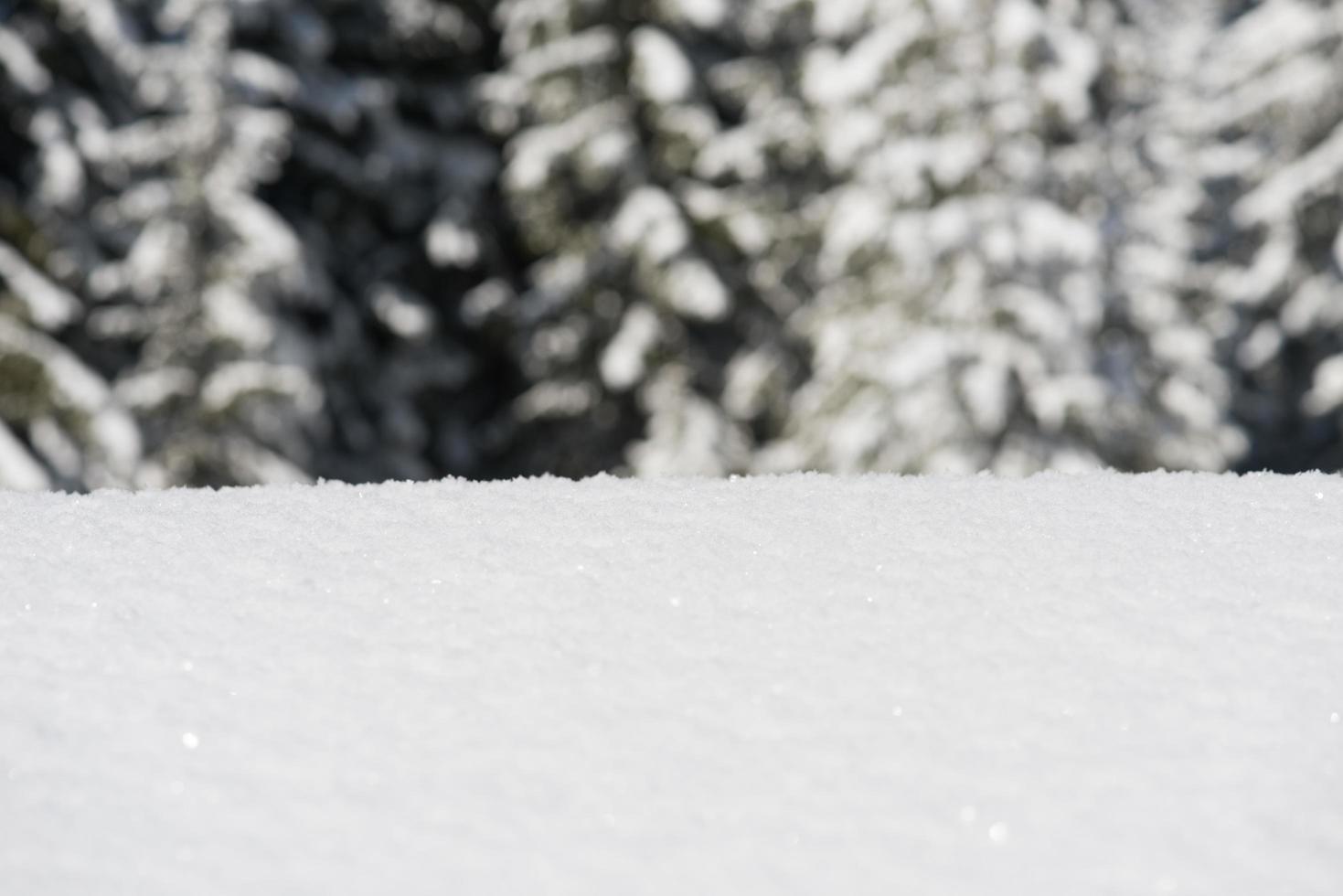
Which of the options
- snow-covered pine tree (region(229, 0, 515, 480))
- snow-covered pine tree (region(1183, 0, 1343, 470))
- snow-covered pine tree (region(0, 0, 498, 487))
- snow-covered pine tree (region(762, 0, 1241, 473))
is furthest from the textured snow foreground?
snow-covered pine tree (region(1183, 0, 1343, 470))

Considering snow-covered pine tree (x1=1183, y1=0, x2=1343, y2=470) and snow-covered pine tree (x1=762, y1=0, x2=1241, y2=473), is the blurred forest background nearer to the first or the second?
snow-covered pine tree (x1=762, y1=0, x2=1241, y2=473)

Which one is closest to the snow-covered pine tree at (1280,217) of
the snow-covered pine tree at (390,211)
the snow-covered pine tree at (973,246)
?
the snow-covered pine tree at (973,246)

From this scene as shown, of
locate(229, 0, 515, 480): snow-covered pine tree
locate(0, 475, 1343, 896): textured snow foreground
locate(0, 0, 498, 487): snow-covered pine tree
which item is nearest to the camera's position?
locate(0, 475, 1343, 896): textured snow foreground

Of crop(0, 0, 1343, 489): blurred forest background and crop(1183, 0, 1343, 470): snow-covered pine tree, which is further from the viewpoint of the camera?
crop(1183, 0, 1343, 470): snow-covered pine tree

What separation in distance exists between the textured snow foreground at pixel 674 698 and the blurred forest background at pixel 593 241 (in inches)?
440

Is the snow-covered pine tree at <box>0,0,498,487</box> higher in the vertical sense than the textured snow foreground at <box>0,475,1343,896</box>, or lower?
lower

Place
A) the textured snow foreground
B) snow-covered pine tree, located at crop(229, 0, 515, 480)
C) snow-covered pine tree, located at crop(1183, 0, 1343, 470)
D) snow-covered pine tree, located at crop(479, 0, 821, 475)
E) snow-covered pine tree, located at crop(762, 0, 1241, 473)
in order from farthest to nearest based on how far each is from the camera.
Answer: snow-covered pine tree, located at crop(1183, 0, 1343, 470)
snow-covered pine tree, located at crop(479, 0, 821, 475)
snow-covered pine tree, located at crop(229, 0, 515, 480)
snow-covered pine tree, located at crop(762, 0, 1241, 473)
the textured snow foreground

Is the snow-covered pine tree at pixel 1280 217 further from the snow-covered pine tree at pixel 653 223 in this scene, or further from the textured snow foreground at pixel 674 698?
the textured snow foreground at pixel 674 698

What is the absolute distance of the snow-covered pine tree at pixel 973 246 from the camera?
15453mm

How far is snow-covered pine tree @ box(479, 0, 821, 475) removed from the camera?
17062mm

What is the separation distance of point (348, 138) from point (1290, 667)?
1548 cm

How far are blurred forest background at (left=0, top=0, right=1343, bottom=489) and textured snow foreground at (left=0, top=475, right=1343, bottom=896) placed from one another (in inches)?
440

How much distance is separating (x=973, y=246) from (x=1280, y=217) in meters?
6.92

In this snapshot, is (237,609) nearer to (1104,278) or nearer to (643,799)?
(643,799)
